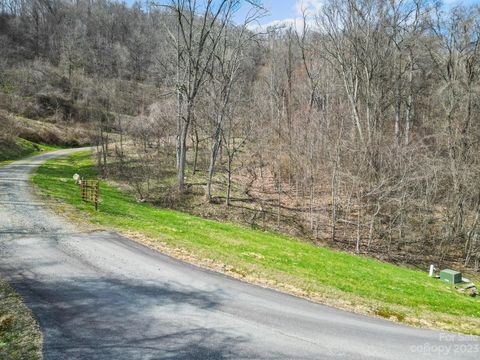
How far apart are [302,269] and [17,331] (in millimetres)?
9104

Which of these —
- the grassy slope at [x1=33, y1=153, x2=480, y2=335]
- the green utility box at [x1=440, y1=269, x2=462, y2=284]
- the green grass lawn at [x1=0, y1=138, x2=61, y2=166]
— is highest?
the green grass lawn at [x1=0, y1=138, x2=61, y2=166]

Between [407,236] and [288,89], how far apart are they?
2068 cm

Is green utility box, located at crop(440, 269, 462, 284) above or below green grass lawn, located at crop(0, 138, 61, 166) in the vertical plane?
below

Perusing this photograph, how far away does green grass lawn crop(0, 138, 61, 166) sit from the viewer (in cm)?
3453

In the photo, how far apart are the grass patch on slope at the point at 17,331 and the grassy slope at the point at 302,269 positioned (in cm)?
543

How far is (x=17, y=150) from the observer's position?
125 feet

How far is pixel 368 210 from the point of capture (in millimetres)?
24141

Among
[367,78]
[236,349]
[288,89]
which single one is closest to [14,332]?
[236,349]

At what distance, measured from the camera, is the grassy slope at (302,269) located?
1062 cm

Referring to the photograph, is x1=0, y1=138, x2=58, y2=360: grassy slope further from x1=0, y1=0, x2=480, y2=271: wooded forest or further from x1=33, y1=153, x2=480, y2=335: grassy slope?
x1=0, y1=0, x2=480, y2=271: wooded forest

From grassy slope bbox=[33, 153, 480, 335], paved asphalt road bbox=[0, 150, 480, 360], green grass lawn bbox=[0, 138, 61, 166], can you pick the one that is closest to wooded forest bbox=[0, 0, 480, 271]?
green grass lawn bbox=[0, 138, 61, 166]

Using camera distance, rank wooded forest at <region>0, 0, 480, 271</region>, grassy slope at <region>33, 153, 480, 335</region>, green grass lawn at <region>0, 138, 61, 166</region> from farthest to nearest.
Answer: green grass lawn at <region>0, 138, 61, 166</region> < wooded forest at <region>0, 0, 480, 271</region> < grassy slope at <region>33, 153, 480, 335</region>

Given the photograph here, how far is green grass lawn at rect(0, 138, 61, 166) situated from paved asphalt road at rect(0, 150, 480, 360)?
25.3 m

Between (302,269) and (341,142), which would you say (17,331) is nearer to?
(302,269)
